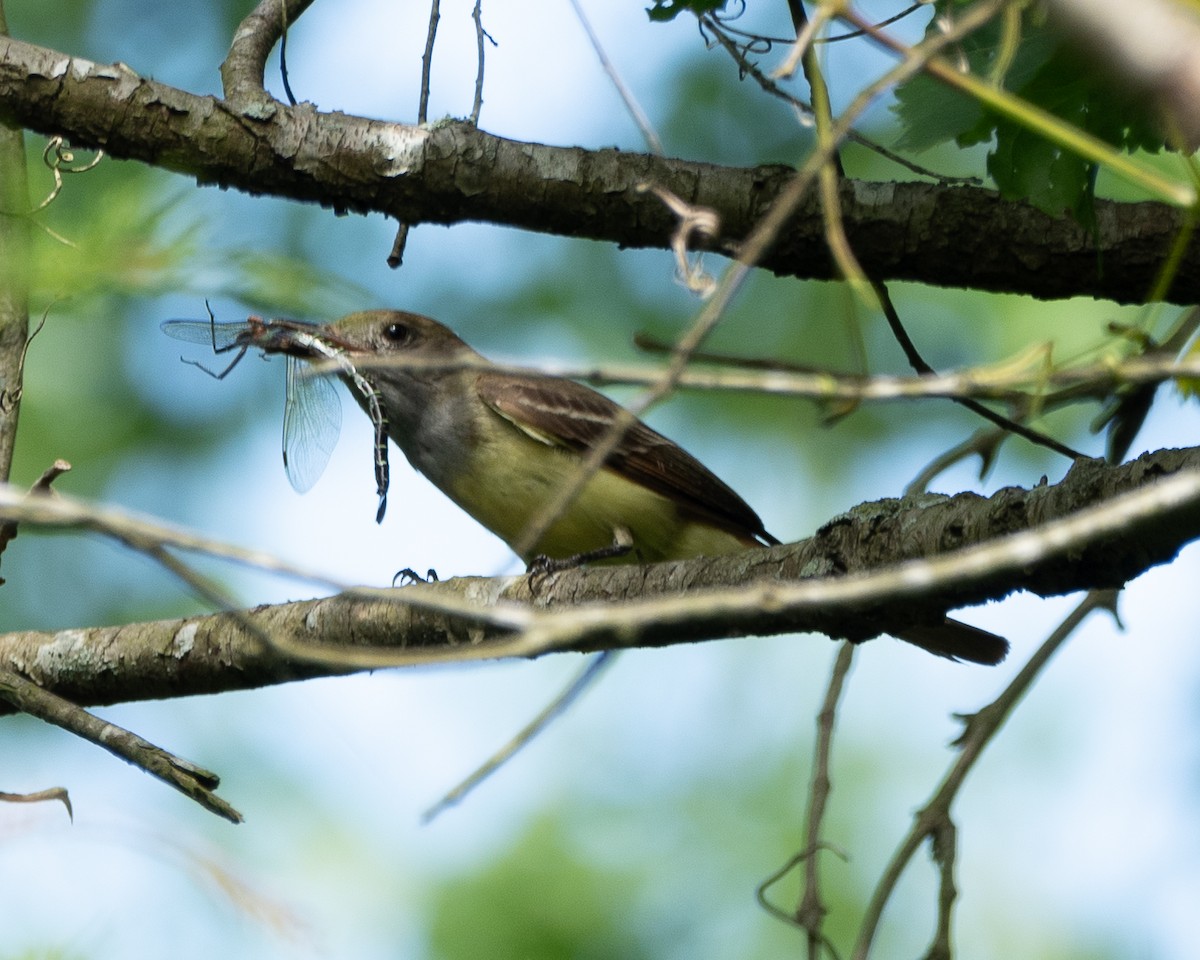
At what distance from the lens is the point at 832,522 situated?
426 cm

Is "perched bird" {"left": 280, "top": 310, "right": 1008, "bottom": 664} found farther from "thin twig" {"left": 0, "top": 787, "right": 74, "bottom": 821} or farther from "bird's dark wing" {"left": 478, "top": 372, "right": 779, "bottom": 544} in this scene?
"thin twig" {"left": 0, "top": 787, "right": 74, "bottom": 821}

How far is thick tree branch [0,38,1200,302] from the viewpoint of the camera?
491 centimetres

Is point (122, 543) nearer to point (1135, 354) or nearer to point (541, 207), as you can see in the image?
point (1135, 354)

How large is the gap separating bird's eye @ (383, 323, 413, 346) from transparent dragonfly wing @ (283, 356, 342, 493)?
1.15 m

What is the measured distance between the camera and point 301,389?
652 centimetres

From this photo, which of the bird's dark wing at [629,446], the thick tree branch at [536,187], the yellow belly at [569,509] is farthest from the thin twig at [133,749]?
the bird's dark wing at [629,446]

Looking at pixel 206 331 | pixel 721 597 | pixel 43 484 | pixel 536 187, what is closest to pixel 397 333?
pixel 206 331

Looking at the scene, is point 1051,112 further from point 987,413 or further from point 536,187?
point 536,187

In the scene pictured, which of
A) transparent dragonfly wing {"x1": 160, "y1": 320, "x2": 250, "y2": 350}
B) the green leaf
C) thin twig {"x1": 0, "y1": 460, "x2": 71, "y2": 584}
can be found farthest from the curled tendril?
the green leaf

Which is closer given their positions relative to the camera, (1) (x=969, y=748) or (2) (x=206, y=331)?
(1) (x=969, y=748)

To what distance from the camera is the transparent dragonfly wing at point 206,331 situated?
6770 mm

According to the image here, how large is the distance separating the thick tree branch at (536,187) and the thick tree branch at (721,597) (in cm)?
124

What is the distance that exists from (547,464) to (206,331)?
174cm

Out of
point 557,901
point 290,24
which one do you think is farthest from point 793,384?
point 557,901
